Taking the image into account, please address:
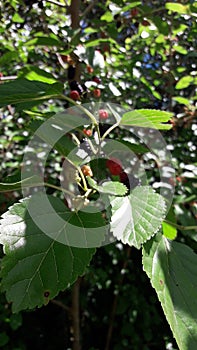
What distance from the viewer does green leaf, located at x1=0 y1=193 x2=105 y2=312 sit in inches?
22.0

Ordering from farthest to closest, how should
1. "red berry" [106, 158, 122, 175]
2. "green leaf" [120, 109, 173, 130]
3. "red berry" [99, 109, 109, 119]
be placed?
"red berry" [99, 109, 109, 119], "red berry" [106, 158, 122, 175], "green leaf" [120, 109, 173, 130]

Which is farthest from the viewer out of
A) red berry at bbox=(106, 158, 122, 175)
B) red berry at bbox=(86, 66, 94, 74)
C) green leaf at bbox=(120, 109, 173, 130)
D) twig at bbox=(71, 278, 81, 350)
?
red berry at bbox=(86, 66, 94, 74)

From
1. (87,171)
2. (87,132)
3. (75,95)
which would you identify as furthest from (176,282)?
(75,95)

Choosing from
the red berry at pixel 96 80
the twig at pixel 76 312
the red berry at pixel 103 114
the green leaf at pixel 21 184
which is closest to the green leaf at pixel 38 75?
the red berry at pixel 103 114

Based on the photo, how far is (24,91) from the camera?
0.74 m

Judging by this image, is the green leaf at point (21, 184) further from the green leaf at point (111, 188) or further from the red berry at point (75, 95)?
the red berry at point (75, 95)

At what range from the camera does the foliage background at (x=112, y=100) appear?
1.33 m

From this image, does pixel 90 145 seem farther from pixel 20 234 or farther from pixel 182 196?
pixel 182 196

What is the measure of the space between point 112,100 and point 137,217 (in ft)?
3.04

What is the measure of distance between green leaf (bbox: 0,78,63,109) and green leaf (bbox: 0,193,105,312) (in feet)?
0.65

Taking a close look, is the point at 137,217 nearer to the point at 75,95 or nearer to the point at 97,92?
the point at 75,95

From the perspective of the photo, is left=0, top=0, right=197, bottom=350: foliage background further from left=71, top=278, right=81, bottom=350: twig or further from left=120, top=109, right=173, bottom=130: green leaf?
left=120, top=109, right=173, bottom=130: green leaf

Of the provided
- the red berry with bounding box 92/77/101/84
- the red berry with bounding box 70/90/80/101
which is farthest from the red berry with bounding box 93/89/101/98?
the red berry with bounding box 70/90/80/101

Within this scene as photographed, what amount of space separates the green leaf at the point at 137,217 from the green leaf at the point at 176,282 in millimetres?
55
